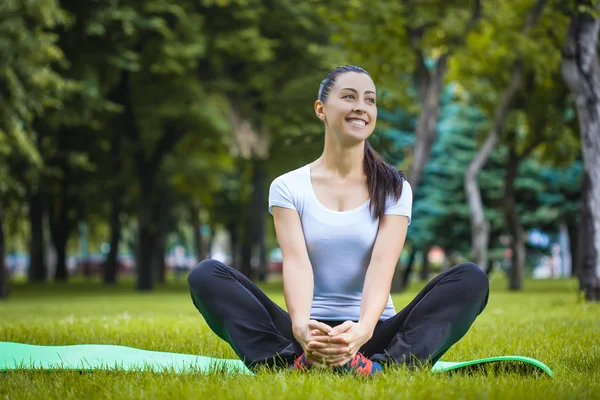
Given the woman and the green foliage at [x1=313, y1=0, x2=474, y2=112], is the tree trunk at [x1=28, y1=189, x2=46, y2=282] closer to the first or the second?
the green foliage at [x1=313, y1=0, x2=474, y2=112]

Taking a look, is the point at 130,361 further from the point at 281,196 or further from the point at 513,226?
the point at 513,226

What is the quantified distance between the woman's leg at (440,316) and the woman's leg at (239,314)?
54 centimetres

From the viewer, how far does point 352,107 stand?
179 inches

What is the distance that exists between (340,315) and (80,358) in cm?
168

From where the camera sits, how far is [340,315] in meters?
4.57

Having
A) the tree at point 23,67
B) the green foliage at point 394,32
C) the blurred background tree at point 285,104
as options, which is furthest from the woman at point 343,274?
the green foliage at point 394,32

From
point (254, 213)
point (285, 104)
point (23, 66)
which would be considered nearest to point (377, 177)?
point (23, 66)

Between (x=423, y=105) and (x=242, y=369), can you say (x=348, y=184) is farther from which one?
(x=423, y=105)

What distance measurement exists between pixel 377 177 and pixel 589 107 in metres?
8.91

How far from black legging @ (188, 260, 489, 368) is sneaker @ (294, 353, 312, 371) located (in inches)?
6.0

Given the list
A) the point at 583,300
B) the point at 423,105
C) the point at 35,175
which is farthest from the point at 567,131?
the point at 35,175

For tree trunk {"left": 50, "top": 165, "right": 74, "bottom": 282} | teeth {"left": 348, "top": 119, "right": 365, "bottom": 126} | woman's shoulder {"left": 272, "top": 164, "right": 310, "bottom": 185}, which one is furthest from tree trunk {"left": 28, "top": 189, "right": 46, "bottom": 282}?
teeth {"left": 348, "top": 119, "right": 365, "bottom": 126}

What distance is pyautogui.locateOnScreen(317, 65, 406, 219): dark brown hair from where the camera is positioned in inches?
179

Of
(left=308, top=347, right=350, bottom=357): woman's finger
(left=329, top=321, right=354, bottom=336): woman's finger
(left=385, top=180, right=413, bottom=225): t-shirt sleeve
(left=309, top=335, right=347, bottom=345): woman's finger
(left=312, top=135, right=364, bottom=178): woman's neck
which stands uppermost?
(left=312, top=135, right=364, bottom=178): woman's neck
